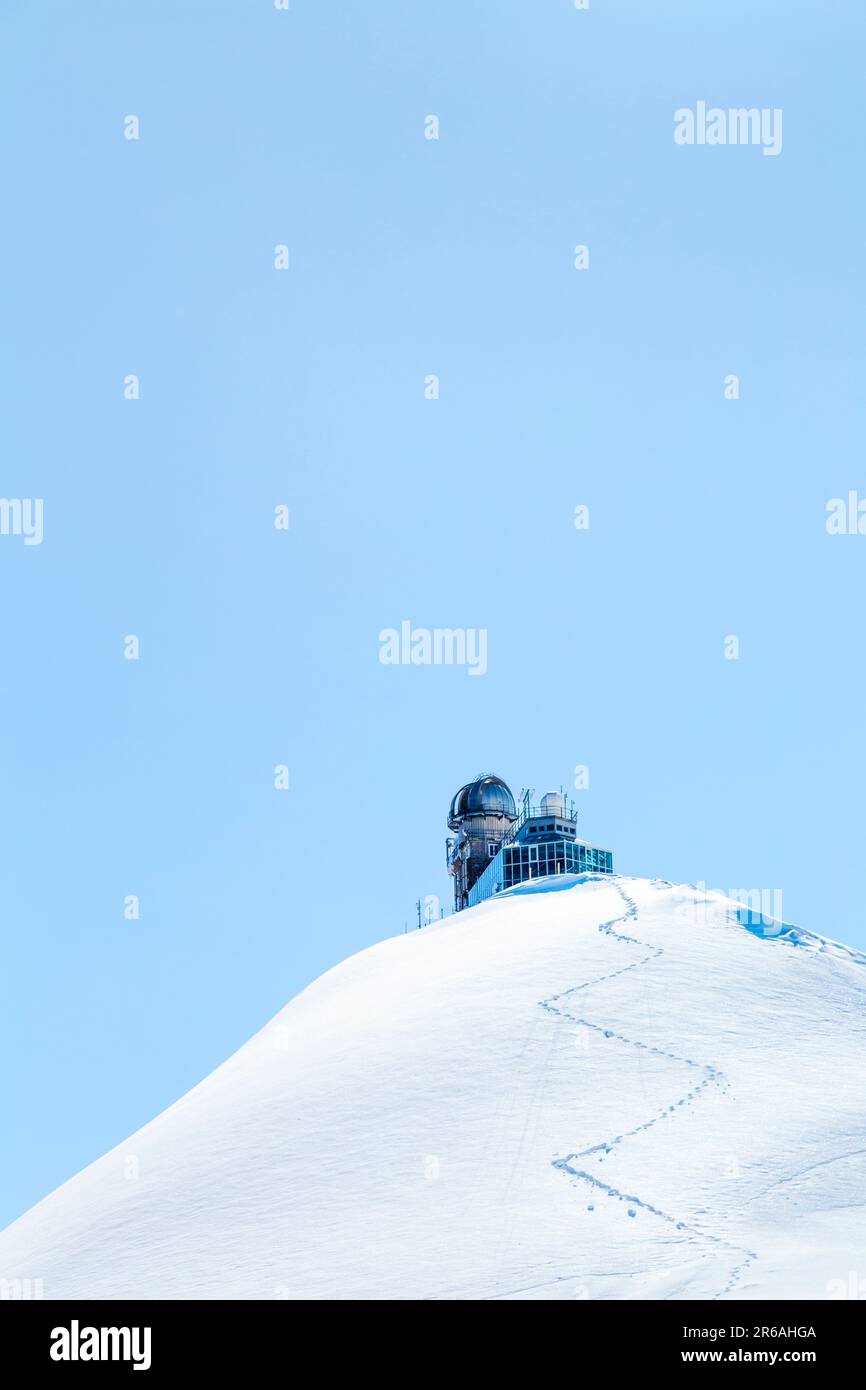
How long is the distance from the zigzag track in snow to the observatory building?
3220cm

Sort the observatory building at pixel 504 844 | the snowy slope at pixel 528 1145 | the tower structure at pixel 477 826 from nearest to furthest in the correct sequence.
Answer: the snowy slope at pixel 528 1145, the observatory building at pixel 504 844, the tower structure at pixel 477 826

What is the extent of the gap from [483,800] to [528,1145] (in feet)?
199

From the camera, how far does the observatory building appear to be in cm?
8169

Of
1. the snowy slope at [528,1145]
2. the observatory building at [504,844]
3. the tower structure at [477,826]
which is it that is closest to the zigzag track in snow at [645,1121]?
the snowy slope at [528,1145]

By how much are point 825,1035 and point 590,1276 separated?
15205 millimetres

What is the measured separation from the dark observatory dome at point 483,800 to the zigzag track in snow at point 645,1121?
4305cm

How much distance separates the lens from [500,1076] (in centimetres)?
3600

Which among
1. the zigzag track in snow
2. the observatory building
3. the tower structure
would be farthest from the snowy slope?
the tower structure

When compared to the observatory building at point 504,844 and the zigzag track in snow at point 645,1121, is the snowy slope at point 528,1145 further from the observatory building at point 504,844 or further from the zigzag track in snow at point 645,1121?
the observatory building at point 504,844

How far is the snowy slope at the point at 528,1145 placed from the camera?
26688 millimetres

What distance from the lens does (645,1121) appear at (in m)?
32.8

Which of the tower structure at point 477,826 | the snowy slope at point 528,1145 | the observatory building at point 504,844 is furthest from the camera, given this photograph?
the tower structure at point 477,826

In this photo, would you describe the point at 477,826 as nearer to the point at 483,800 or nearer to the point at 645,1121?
the point at 483,800
